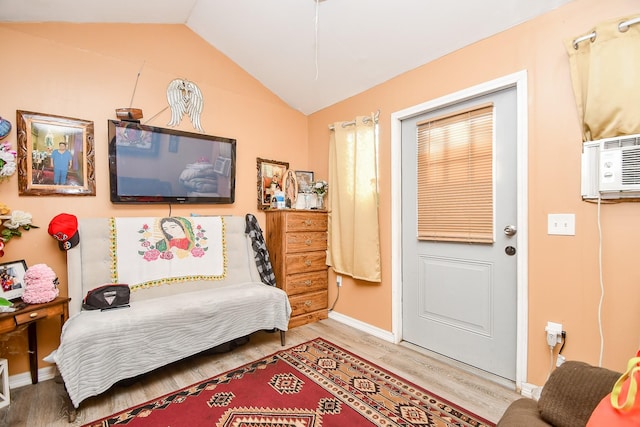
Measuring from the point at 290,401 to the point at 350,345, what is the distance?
3.07 feet

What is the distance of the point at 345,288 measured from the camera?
3.24 meters

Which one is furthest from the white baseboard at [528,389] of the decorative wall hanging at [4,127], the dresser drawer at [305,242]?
the decorative wall hanging at [4,127]

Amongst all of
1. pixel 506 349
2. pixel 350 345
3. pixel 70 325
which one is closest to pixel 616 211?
pixel 506 349

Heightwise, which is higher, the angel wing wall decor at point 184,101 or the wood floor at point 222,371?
the angel wing wall decor at point 184,101

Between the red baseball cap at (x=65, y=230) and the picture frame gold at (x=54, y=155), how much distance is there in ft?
0.92

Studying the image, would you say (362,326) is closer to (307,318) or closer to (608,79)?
(307,318)

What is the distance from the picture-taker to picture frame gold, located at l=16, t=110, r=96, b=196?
2.05 m

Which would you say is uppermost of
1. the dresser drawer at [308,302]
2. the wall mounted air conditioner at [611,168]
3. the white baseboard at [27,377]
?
the wall mounted air conditioner at [611,168]

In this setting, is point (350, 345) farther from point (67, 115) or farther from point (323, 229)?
point (67, 115)

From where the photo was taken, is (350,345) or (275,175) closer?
(350,345)

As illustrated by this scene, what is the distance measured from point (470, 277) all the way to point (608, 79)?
4.77 ft

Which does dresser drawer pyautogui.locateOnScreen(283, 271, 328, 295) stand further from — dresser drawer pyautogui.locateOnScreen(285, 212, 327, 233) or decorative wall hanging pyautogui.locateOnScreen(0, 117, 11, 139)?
decorative wall hanging pyautogui.locateOnScreen(0, 117, 11, 139)

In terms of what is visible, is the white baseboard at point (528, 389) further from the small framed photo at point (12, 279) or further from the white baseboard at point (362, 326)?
the small framed photo at point (12, 279)

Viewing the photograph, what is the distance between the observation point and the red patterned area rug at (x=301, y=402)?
1.67 m
